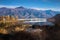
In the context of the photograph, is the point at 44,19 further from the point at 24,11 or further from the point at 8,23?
the point at 8,23

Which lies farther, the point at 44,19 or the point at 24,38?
the point at 44,19

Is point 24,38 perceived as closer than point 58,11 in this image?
Yes

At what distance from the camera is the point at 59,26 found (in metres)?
2.66

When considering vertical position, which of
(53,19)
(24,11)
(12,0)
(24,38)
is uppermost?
(12,0)

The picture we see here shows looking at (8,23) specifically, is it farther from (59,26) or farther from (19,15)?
(59,26)

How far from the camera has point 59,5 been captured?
9.09ft

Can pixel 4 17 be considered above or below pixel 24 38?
above

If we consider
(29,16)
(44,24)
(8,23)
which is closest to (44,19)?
(44,24)

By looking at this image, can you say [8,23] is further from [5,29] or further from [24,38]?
[24,38]

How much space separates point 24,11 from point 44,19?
455mm

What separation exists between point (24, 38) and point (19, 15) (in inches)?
19.7

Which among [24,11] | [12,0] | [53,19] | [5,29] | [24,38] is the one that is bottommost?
[24,38]

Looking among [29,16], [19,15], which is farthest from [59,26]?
[19,15]

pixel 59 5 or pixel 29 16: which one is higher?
pixel 59 5
